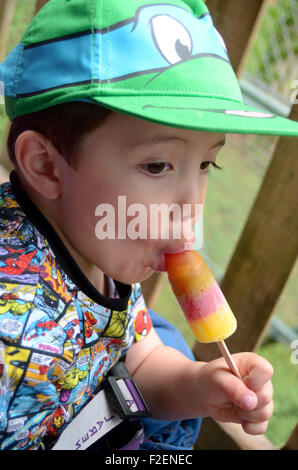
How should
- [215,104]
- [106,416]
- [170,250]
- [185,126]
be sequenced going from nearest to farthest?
[185,126] → [215,104] → [170,250] → [106,416]

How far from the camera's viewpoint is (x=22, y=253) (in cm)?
110

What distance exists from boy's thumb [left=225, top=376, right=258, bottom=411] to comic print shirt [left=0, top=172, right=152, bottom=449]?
1.05 feet

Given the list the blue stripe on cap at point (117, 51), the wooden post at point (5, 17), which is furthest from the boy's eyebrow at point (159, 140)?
the wooden post at point (5, 17)

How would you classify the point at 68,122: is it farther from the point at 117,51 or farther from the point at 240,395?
the point at 240,395

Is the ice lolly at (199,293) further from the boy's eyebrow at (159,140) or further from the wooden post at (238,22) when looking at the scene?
the wooden post at (238,22)

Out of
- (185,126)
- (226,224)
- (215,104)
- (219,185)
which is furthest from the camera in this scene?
(219,185)

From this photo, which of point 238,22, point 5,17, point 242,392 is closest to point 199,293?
point 242,392

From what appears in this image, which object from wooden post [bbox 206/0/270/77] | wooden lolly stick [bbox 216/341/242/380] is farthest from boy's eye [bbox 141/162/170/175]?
wooden post [bbox 206/0/270/77]

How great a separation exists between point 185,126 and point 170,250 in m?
0.34

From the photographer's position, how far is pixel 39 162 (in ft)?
3.75

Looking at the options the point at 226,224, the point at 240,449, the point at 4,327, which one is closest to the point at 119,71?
the point at 4,327

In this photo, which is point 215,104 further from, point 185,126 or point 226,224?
point 226,224

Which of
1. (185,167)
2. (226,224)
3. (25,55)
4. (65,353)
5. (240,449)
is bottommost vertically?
(226,224)

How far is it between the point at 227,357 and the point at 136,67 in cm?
67
